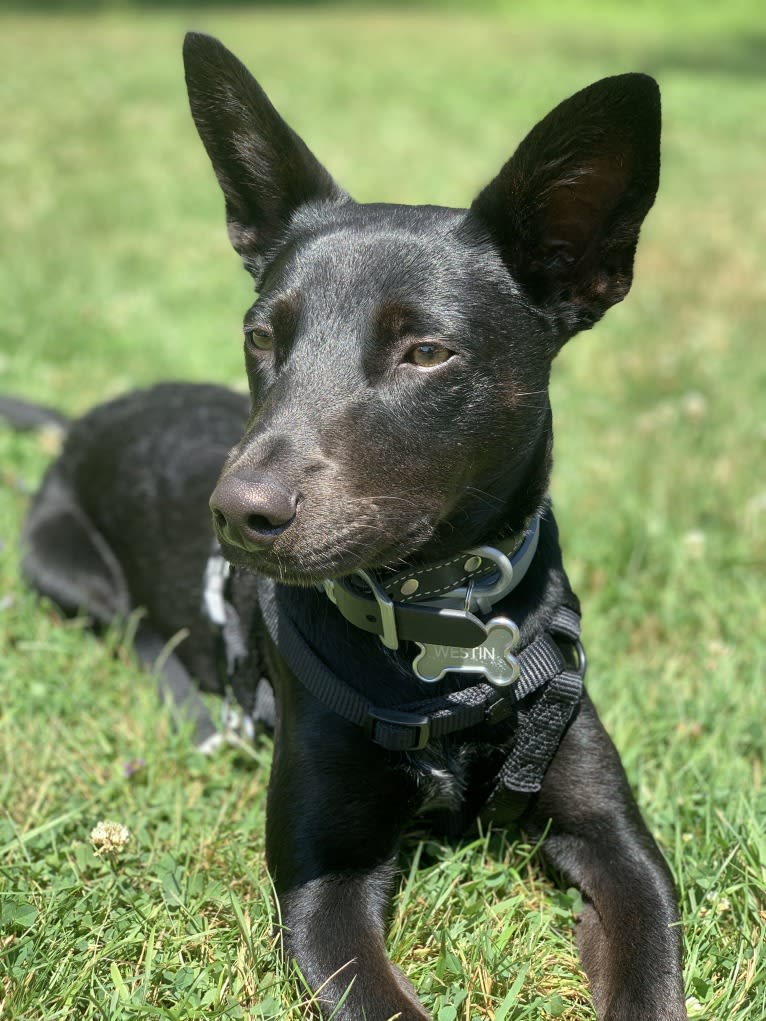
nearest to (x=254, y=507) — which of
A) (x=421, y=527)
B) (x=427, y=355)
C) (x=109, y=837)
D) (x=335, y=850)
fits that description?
(x=421, y=527)

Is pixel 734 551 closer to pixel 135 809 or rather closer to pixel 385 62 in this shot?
pixel 135 809

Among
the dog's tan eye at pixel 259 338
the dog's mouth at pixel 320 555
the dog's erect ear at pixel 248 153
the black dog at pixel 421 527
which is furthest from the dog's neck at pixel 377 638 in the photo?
the dog's erect ear at pixel 248 153

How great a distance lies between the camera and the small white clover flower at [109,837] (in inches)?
93.2

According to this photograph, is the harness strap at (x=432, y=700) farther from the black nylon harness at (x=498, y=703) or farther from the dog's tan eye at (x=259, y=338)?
the dog's tan eye at (x=259, y=338)

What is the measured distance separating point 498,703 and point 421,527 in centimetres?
43

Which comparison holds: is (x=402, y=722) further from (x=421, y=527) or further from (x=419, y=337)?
(x=419, y=337)

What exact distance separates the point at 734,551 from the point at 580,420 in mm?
1447

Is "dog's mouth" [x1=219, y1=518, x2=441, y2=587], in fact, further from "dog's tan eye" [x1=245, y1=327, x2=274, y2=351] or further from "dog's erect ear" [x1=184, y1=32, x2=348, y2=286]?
"dog's erect ear" [x1=184, y1=32, x2=348, y2=286]

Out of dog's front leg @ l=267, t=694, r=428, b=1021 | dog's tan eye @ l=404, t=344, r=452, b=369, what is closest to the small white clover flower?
dog's front leg @ l=267, t=694, r=428, b=1021

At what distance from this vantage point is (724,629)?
3609mm

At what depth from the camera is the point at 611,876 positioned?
233cm

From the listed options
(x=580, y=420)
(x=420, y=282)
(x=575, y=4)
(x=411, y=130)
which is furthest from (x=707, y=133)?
(x=575, y=4)

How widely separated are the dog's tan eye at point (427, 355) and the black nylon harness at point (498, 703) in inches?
25.7

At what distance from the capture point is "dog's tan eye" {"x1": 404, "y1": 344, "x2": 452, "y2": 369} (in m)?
2.20
